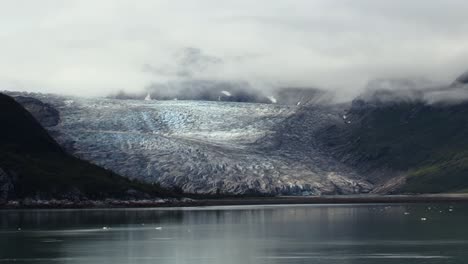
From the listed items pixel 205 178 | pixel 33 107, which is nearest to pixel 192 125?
pixel 205 178

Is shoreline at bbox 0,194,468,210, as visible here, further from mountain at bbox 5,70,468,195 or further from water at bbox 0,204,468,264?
water at bbox 0,204,468,264

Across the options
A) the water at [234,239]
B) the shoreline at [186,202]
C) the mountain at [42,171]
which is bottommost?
the water at [234,239]

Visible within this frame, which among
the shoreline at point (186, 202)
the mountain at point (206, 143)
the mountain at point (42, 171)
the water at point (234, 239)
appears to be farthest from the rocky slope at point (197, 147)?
the water at point (234, 239)

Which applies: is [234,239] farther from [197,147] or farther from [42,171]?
[197,147]

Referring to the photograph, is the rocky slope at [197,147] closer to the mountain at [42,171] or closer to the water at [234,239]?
the mountain at [42,171]

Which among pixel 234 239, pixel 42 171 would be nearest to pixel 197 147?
pixel 42 171

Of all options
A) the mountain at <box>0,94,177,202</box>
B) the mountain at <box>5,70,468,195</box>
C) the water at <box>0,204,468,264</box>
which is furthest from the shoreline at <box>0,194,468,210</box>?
the water at <box>0,204,468,264</box>
